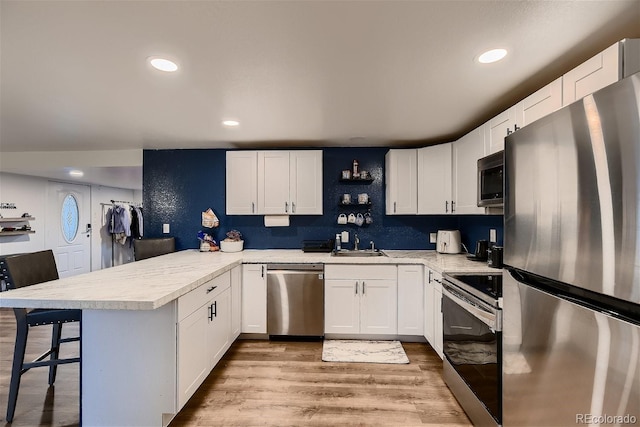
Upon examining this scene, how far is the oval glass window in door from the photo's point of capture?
5.91 meters

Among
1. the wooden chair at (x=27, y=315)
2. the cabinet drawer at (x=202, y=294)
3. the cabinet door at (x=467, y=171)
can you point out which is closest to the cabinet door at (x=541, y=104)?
the cabinet door at (x=467, y=171)

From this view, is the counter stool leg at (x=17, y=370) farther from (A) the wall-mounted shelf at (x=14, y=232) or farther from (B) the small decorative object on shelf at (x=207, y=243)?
(A) the wall-mounted shelf at (x=14, y=232)

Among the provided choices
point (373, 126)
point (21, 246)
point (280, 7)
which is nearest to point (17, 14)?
point (280, 7)

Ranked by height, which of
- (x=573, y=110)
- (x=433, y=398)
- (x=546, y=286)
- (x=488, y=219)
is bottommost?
(x=433, y=398)

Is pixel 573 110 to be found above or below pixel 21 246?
above

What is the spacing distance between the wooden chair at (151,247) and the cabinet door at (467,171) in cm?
343

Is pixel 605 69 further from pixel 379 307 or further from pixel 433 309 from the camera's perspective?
pixel 379 307

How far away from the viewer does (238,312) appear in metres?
3.08

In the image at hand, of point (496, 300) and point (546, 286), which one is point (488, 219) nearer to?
point (496, 300)

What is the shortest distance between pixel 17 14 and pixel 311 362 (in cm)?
291

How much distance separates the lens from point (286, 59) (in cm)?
166

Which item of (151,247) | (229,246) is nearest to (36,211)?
(151,247)

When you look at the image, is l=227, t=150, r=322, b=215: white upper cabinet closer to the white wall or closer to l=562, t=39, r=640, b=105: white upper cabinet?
l=562, t=39, r=640, b=105: white upper cabinet

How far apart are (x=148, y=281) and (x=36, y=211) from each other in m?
5.17
